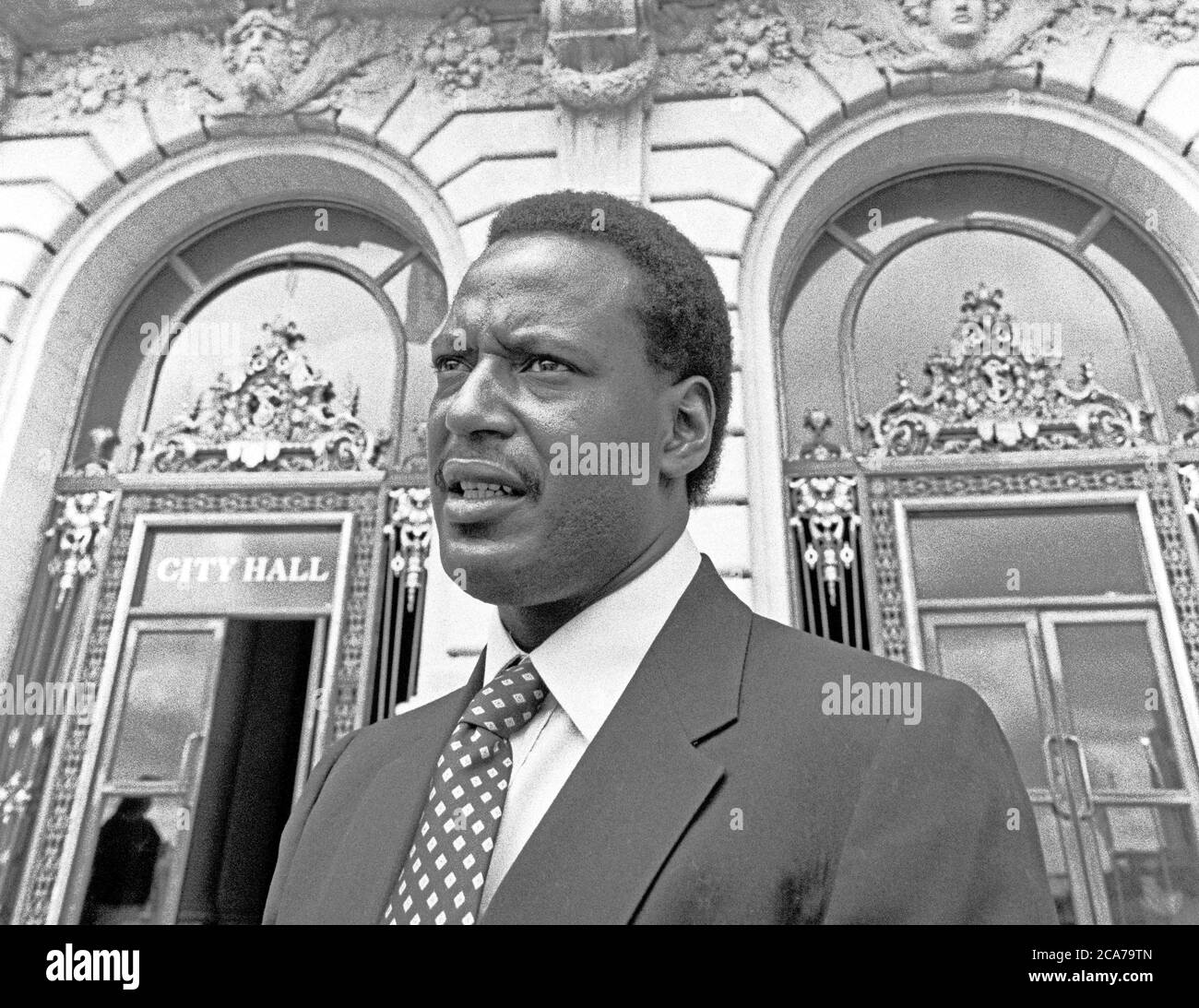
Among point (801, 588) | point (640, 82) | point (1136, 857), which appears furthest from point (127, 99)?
point (1136, 857)

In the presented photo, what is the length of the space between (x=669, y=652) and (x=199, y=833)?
6.37m

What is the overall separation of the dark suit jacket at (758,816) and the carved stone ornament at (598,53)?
7410 millimetres

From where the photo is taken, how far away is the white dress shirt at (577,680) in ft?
5.35

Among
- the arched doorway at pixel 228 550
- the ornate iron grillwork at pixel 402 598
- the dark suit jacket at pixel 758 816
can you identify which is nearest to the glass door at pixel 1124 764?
the ornate iron grillwork at pixel 402 598

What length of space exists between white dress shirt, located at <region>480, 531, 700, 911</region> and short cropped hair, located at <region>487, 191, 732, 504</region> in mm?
412

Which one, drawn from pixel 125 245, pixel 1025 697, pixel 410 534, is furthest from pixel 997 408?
pixel 125 245

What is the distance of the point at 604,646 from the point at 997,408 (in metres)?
7.02

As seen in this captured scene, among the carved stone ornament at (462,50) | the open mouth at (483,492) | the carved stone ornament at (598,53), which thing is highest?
the carved stone ornament at (462,50)

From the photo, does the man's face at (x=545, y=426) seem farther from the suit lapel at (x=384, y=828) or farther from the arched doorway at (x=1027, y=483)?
the arched doorway at (x=1027, y=483)

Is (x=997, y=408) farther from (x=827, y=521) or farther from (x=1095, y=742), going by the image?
(x=1095, y=742)

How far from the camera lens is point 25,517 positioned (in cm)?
785

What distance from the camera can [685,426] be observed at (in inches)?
73.5

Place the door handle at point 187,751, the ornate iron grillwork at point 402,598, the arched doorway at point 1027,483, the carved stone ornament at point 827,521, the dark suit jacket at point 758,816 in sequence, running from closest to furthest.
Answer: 1. the dark suit jacket at point 758,816
2. the arched doorway at point 1027,483
3. the door handle at point 187,751
4. the ornate iron grillwork at point 402,598
5. the carved stone ornament at point 827,521
